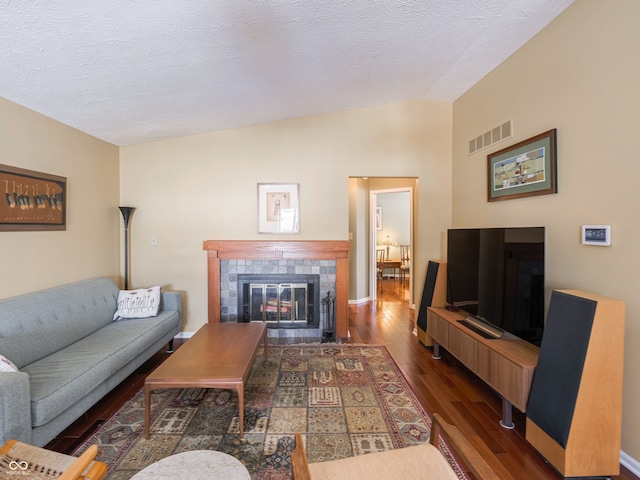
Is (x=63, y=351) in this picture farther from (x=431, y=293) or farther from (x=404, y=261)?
(x=404, y=261)

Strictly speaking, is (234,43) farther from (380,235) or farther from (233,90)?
(380,235)

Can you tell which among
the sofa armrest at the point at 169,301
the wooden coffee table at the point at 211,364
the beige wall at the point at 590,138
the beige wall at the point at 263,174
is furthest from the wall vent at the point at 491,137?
the sofa armrest at the point at 169,301

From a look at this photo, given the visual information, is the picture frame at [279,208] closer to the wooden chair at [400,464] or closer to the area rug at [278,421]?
the area rug at [278,421]

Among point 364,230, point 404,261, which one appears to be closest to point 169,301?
point 364,230

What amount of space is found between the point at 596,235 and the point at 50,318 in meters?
3.89

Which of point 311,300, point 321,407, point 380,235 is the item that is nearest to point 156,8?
point 321,407

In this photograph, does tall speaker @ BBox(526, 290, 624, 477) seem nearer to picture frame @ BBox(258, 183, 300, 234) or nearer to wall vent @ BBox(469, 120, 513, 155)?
wall vent @ BBox(469, 120, 513, 155)

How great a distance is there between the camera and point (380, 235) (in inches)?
320

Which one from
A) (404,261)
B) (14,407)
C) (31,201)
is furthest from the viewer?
(404,261)

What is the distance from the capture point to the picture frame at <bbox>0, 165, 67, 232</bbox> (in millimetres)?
2240

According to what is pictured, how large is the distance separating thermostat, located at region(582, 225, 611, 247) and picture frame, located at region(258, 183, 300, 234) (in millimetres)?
2692

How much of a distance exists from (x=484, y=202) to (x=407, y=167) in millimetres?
1035

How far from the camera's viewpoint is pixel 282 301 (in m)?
3.74

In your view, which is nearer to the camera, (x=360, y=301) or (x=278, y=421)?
(x=278, y=421)
